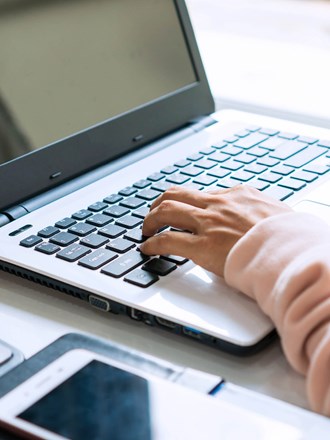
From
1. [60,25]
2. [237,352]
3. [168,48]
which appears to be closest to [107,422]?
[237,352]

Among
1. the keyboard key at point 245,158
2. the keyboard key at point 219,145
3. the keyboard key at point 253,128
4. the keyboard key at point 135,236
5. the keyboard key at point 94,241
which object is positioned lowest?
the keyboard key at point 253,128

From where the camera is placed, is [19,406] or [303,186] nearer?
[19,406]

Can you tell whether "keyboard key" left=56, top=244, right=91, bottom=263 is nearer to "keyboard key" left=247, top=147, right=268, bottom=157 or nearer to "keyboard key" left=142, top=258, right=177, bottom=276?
"keyboard key" left=142, top=258, right=177, bottom=276

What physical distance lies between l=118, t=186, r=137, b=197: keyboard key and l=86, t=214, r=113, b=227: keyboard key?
2.6 inches

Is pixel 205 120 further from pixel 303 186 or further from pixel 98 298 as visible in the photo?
pixel 98 298

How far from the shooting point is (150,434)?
60 centimetres

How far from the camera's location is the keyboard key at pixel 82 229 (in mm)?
896

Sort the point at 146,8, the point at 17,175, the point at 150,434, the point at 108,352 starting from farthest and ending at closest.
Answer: the point at 146,8 < the point at 17,175 < the point at 108,352 < the point at 150,434

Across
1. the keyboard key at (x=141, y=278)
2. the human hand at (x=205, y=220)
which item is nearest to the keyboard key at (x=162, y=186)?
the human hand at (x=205, y=220)

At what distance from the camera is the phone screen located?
61cm

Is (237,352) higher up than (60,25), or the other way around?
(60,25)

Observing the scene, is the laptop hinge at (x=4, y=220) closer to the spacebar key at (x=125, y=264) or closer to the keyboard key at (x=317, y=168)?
the spacebar key at (x=125, y=264)

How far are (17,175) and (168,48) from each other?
352 mm

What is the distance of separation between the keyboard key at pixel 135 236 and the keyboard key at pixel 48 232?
3.2 inches
